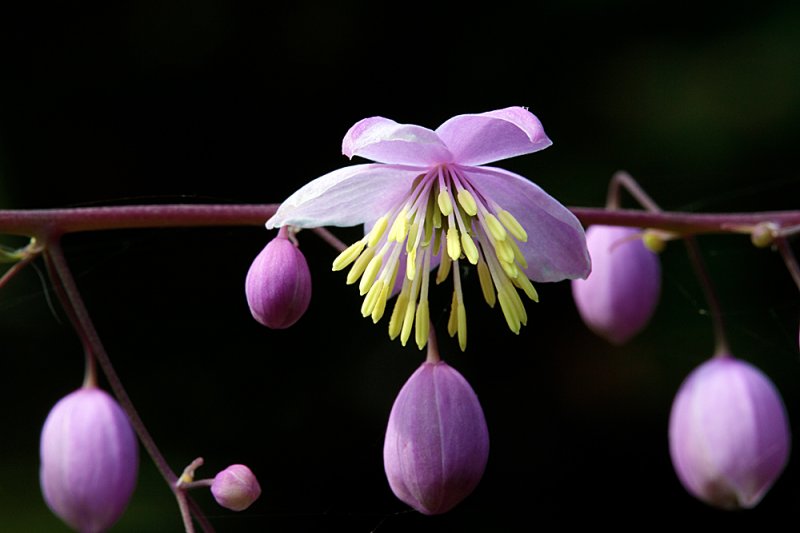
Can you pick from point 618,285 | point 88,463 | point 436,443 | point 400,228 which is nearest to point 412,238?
point 400,228

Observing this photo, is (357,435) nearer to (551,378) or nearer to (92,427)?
(551,378)

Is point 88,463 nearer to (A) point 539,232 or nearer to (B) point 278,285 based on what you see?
(B) point 278,285

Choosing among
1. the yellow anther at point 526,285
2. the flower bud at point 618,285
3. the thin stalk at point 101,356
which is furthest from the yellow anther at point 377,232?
the flower bud at point 618,285

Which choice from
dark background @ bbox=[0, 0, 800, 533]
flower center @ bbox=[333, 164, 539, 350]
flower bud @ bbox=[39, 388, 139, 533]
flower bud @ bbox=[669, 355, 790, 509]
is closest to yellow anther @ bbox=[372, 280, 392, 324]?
flower center @ bbox=[333, 164, 539, 350]

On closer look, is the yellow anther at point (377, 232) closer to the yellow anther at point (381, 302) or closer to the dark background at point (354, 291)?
the yellow anther at point (381, 302)

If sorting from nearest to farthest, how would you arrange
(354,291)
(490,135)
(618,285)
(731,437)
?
(490,135)
(731,437)
(618,285)
(354,291)

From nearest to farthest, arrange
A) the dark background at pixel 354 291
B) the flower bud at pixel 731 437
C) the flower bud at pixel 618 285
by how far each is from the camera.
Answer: the flower bud at pixel 731 437, the flower bud at pixel 618 285, the dark background at pixel 354 291

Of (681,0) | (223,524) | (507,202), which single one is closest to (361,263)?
(507,202)
